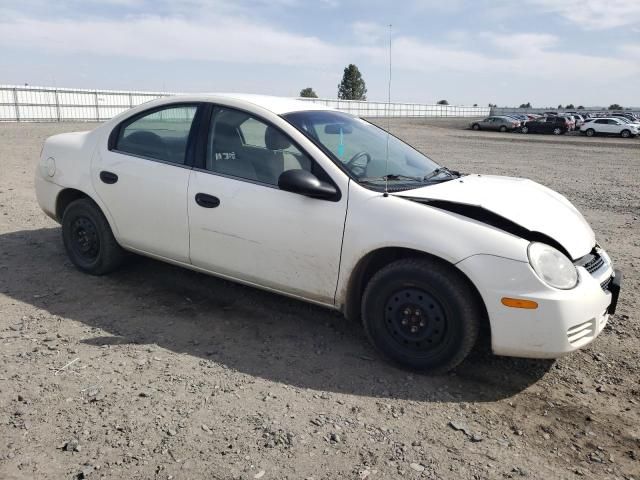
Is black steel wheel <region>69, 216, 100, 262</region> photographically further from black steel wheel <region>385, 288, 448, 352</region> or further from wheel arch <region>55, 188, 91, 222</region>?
black steel wheel <region>385, 288, 448, 352</region>

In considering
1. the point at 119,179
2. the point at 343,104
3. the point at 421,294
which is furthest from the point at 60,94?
the point at 421,294

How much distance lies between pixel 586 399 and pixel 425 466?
4.29 ft

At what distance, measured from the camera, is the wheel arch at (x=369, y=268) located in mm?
3420

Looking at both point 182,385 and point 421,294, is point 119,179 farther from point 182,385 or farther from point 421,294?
point 421,294

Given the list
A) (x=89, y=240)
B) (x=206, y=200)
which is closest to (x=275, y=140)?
(x=206, y=200)

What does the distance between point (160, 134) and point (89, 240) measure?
1.24m

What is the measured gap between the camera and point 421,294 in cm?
340

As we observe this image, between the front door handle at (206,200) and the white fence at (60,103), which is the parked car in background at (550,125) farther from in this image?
the front door handle at (206,200)

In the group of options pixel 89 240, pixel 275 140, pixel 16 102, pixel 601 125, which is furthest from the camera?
pixel 601 125

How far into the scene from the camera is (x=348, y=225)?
355 cm

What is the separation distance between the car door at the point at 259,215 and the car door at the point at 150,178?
0.57 ft

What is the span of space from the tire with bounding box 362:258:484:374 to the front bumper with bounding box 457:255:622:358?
126mm

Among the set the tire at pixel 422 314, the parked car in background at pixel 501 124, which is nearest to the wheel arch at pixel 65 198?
the tire at pixel 422 314

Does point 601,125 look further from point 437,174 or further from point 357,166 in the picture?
point 357,166
